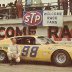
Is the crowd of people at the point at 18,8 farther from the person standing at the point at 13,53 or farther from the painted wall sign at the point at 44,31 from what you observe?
the person standing at the point at 13,53

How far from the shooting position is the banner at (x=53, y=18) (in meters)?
21.6

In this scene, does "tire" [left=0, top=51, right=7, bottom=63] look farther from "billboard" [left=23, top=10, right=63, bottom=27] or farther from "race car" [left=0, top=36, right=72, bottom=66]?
"billboard" [left=23, top=10, right=63, bottom=27]

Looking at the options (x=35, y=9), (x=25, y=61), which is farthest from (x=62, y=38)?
(x=25, y=61)

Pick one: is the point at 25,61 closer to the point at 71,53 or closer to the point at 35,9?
the point at 71,53

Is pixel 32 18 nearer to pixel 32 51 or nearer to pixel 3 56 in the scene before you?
pixel 3 56

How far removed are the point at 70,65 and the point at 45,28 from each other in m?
5.94

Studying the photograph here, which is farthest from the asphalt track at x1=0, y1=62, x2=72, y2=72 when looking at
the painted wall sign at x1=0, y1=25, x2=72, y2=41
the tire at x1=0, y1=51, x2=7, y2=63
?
the painted wall sign at x1=0, y1=25, x2=72, y2=41

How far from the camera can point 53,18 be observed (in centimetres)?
2184

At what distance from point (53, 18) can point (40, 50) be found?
5066 millimetres

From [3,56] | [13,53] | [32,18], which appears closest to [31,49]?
[13,53]

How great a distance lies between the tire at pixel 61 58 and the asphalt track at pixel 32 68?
28 cm

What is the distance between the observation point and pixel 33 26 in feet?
75.7

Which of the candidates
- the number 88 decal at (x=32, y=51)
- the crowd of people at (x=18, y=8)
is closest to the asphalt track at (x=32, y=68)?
the number 88 decal at (x=32, y=51)

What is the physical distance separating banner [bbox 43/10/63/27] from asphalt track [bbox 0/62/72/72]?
Result: 4102 millimetres
